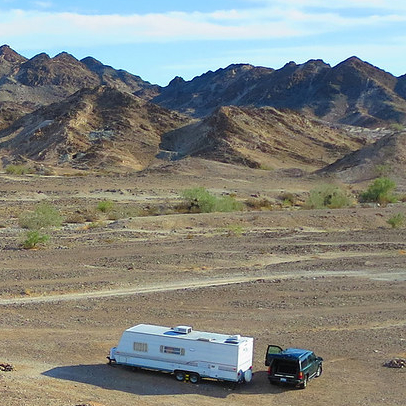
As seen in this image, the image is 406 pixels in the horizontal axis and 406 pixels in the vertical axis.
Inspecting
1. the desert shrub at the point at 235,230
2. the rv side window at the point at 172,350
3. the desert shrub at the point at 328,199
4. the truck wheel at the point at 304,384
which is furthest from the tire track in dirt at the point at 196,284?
the desert shrub at the point at 328,199

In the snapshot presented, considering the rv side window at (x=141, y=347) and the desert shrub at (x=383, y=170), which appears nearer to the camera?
the rv side window at (x=141, y=347)

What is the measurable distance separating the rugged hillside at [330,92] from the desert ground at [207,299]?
388 feet

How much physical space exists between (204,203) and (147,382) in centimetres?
3919

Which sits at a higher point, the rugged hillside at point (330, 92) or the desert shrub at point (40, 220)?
the rugged hillside at point (330, 92)

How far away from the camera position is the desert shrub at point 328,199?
6006 centimetres

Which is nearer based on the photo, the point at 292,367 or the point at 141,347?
the point at 292,367

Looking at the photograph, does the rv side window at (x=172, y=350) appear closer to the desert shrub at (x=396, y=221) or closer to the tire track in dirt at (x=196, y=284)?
the tire track in dirt at (x=196, y=284)

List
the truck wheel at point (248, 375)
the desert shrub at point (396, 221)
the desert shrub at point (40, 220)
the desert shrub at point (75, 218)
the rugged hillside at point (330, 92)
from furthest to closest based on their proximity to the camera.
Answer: the rugged hillside at point (330, 92), the desert shrub at point (75, 218), the desert shrub at point (396, 221), the desert shrub at point (40, 220), the truck wheel at point (248, 375)

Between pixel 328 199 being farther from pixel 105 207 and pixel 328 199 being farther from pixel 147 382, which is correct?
pixel 147 382

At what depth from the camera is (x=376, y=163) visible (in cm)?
8569

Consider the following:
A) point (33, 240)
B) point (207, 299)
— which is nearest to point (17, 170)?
point (33, 240)

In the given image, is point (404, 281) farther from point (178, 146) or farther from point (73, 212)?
point (178, 146)

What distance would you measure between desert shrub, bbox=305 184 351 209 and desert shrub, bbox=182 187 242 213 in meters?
7.53

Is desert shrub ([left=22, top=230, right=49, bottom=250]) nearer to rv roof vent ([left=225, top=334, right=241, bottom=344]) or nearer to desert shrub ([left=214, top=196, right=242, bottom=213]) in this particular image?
desert shrub ([left=214, top=196, right=242, bottom=213])
